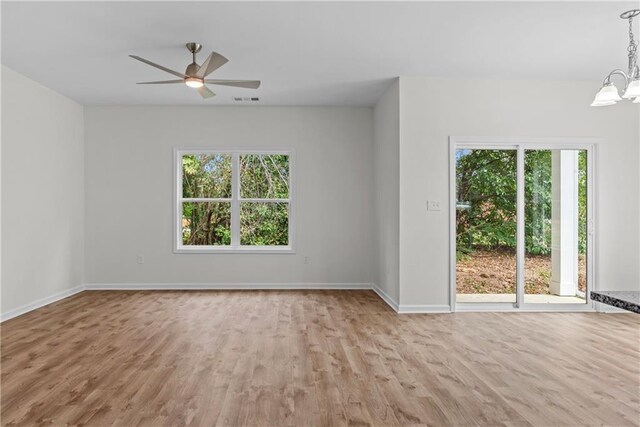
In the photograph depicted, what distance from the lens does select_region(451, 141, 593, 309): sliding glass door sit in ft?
15.9

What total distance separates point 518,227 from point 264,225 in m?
3.56

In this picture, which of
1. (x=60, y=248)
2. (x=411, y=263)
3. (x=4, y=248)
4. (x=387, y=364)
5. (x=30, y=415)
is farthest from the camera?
(x=60, y=248)

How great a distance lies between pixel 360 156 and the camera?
618cm

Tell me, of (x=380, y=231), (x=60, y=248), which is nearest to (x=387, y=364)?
(x=380, y=231)

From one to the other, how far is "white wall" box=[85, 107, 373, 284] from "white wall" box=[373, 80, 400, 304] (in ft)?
0.91

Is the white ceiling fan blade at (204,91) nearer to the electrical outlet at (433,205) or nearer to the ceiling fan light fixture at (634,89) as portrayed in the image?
the electrical outlet at (433,205)

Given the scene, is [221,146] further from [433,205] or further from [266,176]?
[433,205]

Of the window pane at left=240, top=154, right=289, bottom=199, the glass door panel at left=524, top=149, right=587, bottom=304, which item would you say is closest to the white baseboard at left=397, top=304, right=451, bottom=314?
the glass door panel at left=524, top=149, right=587, bottom=304

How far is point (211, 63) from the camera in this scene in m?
3.50

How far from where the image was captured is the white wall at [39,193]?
445 cm

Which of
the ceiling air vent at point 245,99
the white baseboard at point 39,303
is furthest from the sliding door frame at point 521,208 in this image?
the white baseboard at point 39,303

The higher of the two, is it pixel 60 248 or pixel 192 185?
pixel 192 185

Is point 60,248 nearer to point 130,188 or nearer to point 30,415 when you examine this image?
point 130,188

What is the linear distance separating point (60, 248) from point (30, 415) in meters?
3.71
